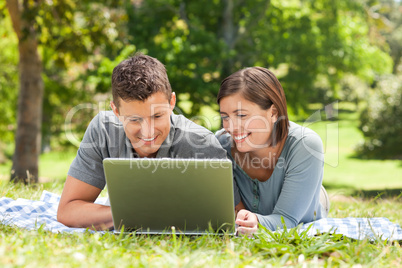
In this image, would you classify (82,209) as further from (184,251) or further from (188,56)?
(188,56)

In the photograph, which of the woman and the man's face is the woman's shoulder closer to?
the woman

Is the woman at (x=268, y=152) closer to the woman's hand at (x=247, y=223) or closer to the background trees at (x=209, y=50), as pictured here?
the woman's hand at (x=247, y=223)

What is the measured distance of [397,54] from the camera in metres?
34.5

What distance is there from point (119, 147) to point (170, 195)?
0.78m

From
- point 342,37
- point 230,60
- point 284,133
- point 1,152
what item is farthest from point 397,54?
point 284,133

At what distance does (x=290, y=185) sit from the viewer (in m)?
3.08

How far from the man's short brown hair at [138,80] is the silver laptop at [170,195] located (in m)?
0.61

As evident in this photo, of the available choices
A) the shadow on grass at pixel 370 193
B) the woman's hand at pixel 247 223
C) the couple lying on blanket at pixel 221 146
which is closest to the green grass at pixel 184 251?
the woman's hand at pixel 247 223

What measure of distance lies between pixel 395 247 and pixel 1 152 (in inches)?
843

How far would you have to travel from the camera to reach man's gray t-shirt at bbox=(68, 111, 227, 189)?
299 centimetres

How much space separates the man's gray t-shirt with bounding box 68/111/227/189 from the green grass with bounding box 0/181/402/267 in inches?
20.5

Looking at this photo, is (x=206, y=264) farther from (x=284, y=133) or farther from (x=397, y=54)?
(x=397, y=54)

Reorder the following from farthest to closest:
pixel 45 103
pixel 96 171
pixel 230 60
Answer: pixel 45 103 → pixel 230 60 → pixel 96 171

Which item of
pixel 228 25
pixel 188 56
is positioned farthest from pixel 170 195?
pixel 228 25
